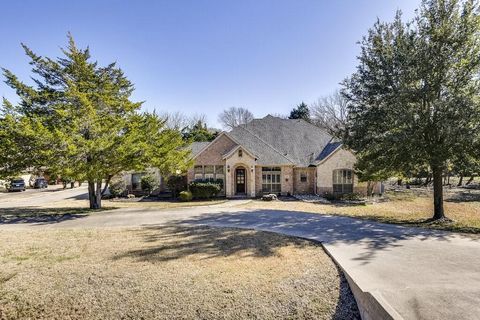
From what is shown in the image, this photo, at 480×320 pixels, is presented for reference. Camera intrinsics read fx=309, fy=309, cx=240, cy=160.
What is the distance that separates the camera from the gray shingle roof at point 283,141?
3009 cm

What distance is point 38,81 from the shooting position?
63.6 feet

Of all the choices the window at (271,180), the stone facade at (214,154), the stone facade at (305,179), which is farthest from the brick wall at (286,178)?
the stone facade at (214,154)

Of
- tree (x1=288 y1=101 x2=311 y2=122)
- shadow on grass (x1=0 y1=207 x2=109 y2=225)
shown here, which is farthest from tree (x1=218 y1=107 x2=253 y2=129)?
shadow on grass (x1=0 y1=207 x2=109 y2=225)

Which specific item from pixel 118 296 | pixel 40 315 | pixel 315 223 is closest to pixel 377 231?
pixel 315 223

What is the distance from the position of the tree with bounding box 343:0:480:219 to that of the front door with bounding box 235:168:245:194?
14766 millimetres

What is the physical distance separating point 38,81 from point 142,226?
40.9 ft

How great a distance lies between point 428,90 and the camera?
14.8 metres

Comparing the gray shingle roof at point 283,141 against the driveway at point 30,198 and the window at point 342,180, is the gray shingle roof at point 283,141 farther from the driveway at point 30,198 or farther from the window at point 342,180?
the driveway at point 30,198

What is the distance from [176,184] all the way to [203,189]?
11.5 ft

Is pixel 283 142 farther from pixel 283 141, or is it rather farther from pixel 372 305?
pixel 372 305

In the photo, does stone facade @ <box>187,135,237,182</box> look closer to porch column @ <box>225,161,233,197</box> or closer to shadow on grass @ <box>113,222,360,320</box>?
porch column @ <box>225,161,233,197</box>

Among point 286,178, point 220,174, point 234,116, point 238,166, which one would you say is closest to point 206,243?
point 238,166

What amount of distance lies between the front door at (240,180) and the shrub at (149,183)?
27.9 ft

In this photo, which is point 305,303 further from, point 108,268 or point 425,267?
point 108,268
